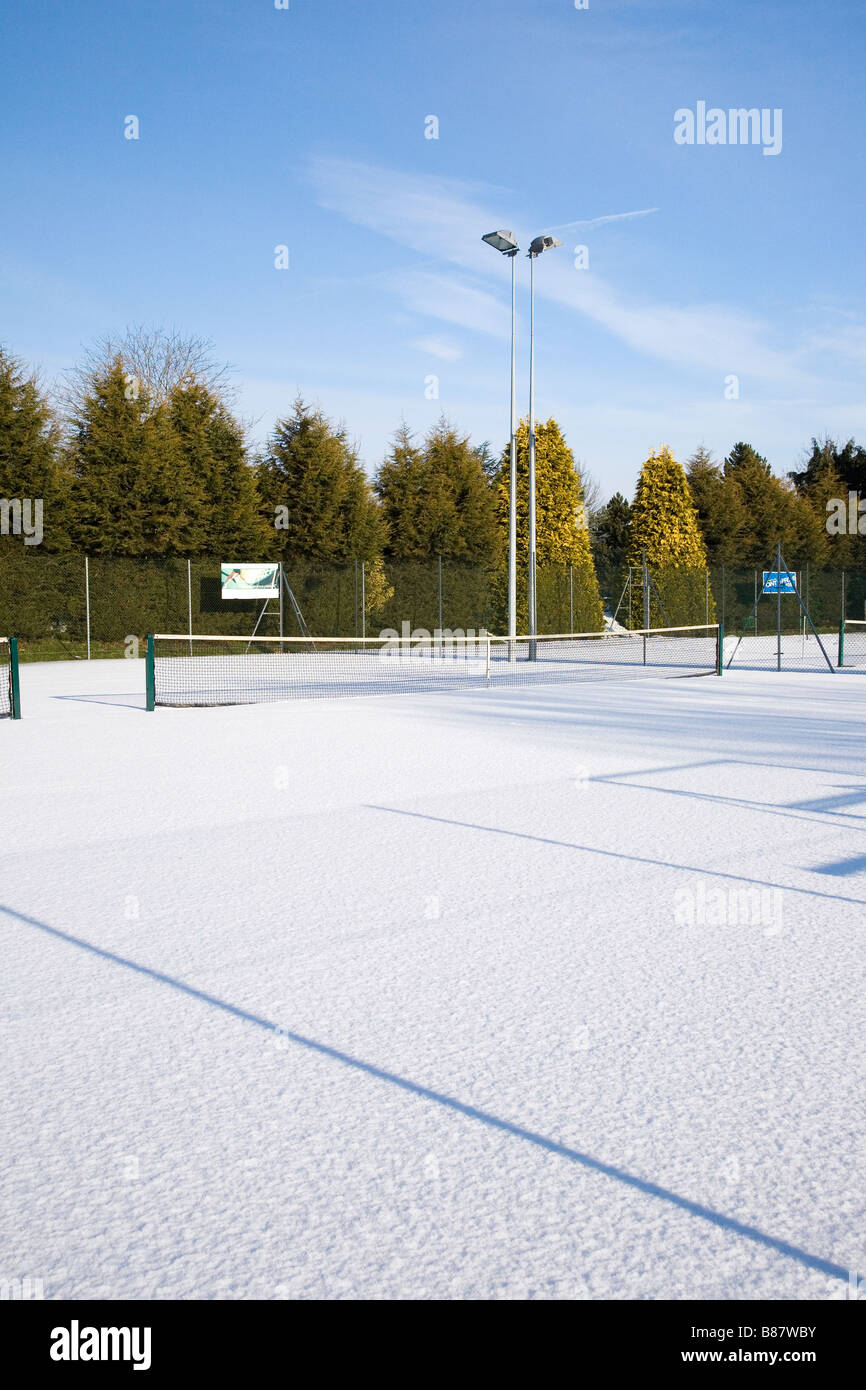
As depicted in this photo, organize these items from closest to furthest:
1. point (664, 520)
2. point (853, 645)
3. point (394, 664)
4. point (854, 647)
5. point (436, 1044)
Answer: point (436, 1044), point (394, 664), point (854, 647), point (853, 645), point (664, 520)

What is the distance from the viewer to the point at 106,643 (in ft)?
103

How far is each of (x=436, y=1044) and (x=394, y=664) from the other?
25.1 metres

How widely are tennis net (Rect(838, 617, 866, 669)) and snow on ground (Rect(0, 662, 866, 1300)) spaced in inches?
798

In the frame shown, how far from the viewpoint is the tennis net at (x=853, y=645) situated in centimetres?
2789

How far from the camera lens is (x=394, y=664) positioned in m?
28.9

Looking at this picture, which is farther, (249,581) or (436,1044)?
(249,581)

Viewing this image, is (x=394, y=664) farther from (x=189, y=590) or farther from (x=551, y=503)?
(x=551, y=503)

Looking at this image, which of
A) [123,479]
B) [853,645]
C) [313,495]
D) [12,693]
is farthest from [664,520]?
[12,693]

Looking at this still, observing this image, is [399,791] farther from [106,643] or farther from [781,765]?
[106,643]

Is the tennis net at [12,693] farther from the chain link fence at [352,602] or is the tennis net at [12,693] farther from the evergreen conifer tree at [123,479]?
the evergreen conifer tree at [123,479]

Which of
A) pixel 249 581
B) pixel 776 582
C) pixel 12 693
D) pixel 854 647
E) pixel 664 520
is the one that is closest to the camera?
pixel 12 693

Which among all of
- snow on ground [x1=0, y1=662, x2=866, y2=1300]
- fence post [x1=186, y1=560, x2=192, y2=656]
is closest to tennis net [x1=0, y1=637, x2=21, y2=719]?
snow on ground [x1=0, y1=662, x2=866, y2=1300]

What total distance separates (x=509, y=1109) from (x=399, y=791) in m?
5.86

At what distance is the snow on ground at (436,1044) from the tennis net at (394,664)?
873 cm
